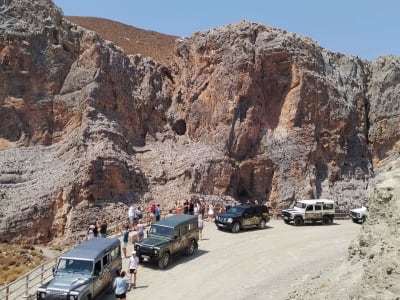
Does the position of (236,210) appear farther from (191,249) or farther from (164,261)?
(164,261)

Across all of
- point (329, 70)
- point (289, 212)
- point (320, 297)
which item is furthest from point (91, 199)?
point (329, 70)

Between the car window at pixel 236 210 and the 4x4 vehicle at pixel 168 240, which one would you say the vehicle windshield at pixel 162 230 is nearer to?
the 4x4 vehicle at pixel 168 240

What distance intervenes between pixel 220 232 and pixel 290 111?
706 inches

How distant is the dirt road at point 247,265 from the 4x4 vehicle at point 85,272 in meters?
1.41

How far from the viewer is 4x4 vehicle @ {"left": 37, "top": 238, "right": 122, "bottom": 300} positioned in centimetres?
1644

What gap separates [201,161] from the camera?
39.6 m

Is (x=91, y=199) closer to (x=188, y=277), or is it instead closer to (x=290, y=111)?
(x=188, y=277)

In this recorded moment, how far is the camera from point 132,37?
93812 millimetres

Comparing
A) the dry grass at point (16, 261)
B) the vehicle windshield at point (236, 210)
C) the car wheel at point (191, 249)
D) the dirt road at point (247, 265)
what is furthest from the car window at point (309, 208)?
the dry grass at point (16, 261)

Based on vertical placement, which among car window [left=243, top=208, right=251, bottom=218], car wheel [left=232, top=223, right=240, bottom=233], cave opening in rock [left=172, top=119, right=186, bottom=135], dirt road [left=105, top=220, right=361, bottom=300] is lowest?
dirt road [left=105, top=220, right=361, bottom=300]

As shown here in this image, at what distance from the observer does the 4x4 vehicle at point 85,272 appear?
53.9ft

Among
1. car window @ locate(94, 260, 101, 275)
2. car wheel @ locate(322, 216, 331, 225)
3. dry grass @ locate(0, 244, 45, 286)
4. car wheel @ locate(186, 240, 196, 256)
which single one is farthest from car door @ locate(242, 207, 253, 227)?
car window @ locate(94, 260, 101, 275)

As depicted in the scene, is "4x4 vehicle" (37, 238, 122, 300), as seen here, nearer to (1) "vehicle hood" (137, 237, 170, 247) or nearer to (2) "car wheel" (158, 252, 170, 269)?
(1) "vehicle hood" (137, 237, 170, 247)

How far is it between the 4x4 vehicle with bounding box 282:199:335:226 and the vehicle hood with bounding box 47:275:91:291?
18.7 meters
